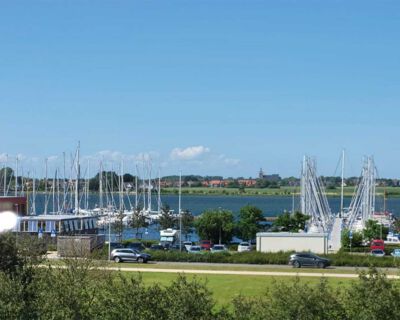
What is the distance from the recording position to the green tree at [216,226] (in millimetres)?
79875

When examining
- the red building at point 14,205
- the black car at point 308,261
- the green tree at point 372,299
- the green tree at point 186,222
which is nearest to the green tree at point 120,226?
the green tree at point 186,222

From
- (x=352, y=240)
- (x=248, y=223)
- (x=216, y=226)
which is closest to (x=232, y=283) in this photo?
(x=216, y=226)

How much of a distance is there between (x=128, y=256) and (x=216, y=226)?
23.3 meters

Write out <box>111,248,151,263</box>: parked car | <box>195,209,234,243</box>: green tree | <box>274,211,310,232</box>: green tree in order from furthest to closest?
<box>274,211,310,232</box>: green tree < <box>195,209,234,243</box>: green tree < <box>111,248,151,263</box>: parked car

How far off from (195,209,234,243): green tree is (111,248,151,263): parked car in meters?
22.1

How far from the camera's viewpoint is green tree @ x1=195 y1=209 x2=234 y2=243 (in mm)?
79875

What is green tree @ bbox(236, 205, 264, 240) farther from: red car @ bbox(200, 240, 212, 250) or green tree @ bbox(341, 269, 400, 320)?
green tree @ bbox(341, 269, 400, 320)

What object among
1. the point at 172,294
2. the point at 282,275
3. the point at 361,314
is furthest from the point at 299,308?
the point at 282,275

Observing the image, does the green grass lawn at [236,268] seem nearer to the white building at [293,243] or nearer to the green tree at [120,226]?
the white building at [293,243]

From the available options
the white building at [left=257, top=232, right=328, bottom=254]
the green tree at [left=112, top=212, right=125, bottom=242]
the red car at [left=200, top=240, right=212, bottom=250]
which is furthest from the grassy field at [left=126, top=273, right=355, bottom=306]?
the green tree at [left=112, top=212, right=125, bottom=242]

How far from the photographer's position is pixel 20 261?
31250mm

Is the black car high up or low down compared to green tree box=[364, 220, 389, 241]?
down

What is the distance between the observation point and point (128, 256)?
5816 cm

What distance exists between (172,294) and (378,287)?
7.35 meters
